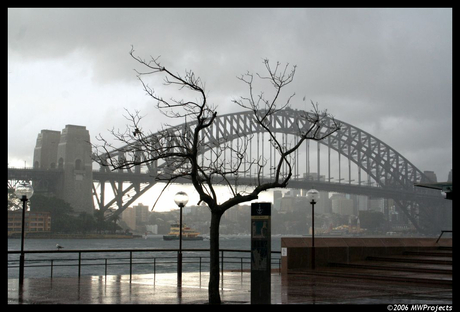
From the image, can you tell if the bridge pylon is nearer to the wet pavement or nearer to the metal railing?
the metal railing

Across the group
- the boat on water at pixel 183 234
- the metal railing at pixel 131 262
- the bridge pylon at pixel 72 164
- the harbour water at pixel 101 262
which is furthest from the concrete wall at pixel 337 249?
the boat on water at pixel 183 234

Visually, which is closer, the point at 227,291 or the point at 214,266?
the point at 214,266

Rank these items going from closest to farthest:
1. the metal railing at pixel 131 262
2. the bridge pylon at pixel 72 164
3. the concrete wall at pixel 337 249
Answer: the metal railing at pixel 131 262
the concrete wall at pixel 337 249
the bridge pylon at pixel 72 164

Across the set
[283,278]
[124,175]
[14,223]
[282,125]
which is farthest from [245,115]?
[283,278]

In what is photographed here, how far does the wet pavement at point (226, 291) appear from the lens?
40.4 ft

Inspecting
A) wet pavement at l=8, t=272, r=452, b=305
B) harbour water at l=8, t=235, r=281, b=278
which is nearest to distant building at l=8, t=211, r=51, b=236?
harbour water at l=8, t=235, r=281, b=278

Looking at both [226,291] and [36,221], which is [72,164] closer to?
[36,221]

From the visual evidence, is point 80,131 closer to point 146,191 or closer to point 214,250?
point 146,191

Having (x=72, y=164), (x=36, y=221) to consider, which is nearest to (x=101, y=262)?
(x=72, y=164)

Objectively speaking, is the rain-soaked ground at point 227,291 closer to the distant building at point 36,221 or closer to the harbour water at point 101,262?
the harbour water at point 101,262

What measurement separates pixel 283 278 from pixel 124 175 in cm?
6341

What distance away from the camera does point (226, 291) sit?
14.6 meters

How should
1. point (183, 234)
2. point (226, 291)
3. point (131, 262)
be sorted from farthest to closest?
point (183, 234) < point (131, 262) < point (226, 291)

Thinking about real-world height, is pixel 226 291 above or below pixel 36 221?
below
